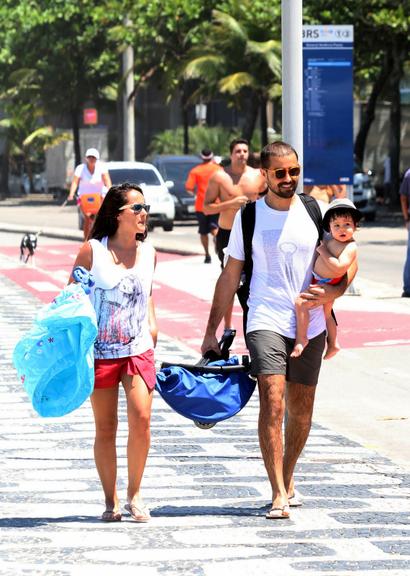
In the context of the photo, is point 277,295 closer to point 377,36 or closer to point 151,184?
point 151,184

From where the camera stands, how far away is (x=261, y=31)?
171ft

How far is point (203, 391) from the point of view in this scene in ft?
24.7

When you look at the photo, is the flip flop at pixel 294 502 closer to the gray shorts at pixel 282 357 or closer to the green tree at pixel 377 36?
the gray shorts at pixel 282 357

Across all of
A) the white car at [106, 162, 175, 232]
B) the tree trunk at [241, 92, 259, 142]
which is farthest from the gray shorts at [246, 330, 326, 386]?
the tree trunk at [241, 92, 259, 142]

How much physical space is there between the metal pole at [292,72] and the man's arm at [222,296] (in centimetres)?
297

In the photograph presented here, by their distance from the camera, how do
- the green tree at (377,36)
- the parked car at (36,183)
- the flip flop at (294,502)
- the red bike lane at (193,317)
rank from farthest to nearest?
the parked car at (36,183) → the green tree at (377,36) → the red bike lane at (193,317) → the flip flop at (294,502)

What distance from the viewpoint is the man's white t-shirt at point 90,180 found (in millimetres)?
24359

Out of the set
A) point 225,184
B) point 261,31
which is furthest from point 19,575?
point 261,31

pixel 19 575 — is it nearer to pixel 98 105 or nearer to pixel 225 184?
pixel 225 184

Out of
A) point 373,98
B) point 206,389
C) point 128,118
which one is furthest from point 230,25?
point 206,389

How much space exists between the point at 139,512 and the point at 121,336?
0.82 meters

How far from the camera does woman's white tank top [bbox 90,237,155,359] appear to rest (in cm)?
738

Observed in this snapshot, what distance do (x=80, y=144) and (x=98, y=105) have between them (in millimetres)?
2966

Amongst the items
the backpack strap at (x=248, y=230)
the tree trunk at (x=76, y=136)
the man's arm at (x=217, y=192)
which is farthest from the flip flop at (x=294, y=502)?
the tree trunk at (x=76, y=136)
